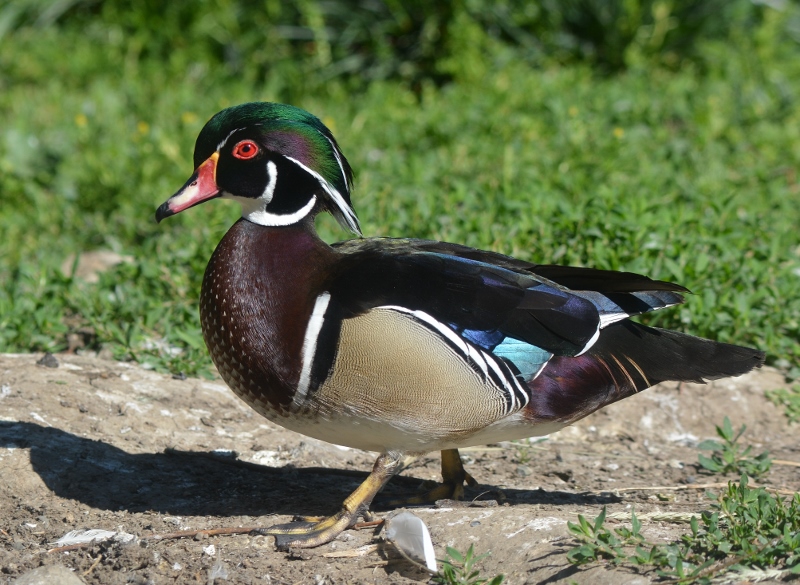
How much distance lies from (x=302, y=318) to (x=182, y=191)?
1.62ft

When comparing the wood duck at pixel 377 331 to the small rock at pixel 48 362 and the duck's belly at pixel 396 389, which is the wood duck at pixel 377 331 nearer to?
the duck's belly at pixel 396 389

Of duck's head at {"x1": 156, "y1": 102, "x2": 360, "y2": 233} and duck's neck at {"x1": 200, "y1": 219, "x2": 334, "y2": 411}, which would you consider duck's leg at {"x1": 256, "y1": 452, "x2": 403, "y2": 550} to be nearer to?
duck's neck at {"x1": 200, "y1": 219, "x2": 334, "y2": 411}

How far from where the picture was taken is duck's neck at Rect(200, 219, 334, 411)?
2.69m

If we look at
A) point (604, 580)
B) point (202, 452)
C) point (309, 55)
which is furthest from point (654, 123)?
point (604, 580)

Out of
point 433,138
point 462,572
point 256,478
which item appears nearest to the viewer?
point 462,572

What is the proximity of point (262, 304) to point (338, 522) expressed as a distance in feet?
2.00

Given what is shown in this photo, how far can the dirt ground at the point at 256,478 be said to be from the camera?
263cm

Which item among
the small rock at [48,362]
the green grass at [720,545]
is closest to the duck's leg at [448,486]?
the green grass at [720,545]

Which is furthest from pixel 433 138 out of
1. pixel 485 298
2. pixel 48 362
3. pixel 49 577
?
pixel 49 577

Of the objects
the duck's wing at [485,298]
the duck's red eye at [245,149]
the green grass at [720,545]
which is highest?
the duck's red eye at [245,149]

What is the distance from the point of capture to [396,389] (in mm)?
2656

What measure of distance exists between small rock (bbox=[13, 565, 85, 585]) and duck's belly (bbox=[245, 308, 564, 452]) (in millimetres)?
636

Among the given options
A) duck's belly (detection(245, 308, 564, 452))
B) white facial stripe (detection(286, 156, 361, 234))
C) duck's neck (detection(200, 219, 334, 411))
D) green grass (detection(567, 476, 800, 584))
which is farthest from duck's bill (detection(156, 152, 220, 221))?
green grass (detection(567, 476, 800, 584))

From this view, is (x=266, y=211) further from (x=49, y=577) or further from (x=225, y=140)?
(x=49, y=577)
